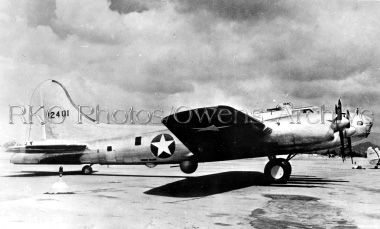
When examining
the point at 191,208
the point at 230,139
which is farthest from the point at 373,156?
the point at 191,208

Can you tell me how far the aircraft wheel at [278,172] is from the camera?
1186 centimetres

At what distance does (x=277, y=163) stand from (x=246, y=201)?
4.17m

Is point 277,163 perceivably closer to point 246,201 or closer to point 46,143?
point 246,201

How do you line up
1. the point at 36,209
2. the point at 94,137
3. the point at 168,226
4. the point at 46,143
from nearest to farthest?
the point at 168,226 < the point at 36,209 < the point at 46,143 < the point at 94,137

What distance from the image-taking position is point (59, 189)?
9289 millimetres

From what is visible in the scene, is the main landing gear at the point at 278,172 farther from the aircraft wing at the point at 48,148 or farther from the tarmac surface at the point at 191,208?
the aircraft wing at the point at 48,148

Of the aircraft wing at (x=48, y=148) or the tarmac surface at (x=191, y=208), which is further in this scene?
the aircraft wing at (x=48, y=148)

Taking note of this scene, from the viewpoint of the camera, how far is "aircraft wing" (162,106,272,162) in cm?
939

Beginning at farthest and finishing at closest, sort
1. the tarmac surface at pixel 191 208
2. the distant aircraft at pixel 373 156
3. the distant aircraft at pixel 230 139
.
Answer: the distant aircraft at pixel 373 156 < the distant aircraft at pixel 230 139 < the tarmac surface at pixel 191 208

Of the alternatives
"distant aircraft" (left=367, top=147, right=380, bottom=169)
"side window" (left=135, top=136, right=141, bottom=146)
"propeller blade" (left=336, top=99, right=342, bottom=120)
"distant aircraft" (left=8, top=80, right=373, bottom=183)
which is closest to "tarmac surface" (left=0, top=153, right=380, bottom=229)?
"distant aircraft" (left=8, top=80, right=373, bottom=183)

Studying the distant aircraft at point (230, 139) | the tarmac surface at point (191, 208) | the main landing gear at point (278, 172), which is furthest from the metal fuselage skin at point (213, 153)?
the tarmac surface at point (191, 208)

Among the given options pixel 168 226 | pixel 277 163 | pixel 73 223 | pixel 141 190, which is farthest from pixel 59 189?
pixel 277 163

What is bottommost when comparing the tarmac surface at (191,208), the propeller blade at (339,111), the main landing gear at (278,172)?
the tarmac surface at (191,208)

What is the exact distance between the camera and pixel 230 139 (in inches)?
438
